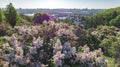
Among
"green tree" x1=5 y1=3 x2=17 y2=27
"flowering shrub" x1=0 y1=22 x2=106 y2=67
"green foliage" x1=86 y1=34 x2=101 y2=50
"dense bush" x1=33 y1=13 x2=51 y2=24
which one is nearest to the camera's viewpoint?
"flowering shrub" x1=0 y1=22 x2=106 y2=67

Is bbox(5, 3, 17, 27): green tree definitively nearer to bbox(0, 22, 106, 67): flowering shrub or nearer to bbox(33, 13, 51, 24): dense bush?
bbox(33, 13, 51, 24): dense bush

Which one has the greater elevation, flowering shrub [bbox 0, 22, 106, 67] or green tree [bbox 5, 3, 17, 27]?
flowering shrub [bbox 0, 22, 106, 67]

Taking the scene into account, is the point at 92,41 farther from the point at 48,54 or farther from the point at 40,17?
the point at 48,54

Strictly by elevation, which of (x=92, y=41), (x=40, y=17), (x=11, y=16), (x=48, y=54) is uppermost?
(x=48, y=54)

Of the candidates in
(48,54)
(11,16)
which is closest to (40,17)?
(11,16)

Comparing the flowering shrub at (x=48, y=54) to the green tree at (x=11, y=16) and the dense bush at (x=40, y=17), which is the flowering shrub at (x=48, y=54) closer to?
the green tree at (x=11, y=16)

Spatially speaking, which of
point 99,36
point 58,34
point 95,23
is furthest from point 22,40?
point 95,23

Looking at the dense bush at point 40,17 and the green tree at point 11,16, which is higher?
the green tree at point 11,16

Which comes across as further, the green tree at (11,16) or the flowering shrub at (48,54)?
the green tree at (11,16)

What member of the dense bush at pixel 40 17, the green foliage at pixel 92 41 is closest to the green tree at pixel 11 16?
the green foliage at pixel 92 41

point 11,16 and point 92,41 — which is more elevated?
point 11,16

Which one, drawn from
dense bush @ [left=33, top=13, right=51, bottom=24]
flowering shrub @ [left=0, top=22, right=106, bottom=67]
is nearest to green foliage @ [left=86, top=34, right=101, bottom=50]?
dense bush @ [left=33, top=13, right=51, bottom=24]

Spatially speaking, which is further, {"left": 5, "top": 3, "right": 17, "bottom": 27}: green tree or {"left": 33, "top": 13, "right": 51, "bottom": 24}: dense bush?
{"left": 33, "top": 13, "right": 51, "bottom": 24}: dense bush
